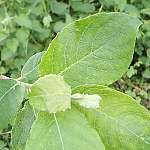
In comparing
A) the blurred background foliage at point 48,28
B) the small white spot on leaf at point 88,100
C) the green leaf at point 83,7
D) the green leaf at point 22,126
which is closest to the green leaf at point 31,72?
the green leaf at point 22,126

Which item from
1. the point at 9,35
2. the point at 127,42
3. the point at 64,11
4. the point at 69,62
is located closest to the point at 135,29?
the point at 127,42

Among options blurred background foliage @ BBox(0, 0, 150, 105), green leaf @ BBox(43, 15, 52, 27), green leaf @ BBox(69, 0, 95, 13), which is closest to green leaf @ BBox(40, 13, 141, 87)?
blurred background foliage @ BBox(0, 0, 150, 105)

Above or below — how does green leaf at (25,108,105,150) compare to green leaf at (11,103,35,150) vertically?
above

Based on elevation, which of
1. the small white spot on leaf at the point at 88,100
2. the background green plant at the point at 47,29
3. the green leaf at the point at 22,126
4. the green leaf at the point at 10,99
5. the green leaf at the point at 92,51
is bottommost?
the background green plant at the point at 47,29

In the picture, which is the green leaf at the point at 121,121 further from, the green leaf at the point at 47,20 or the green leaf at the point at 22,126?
the green leaf at the point at 47,20

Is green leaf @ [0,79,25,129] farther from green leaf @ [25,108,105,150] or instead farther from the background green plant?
the background green plant

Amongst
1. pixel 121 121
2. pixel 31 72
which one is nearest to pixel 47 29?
pixel 31 72
